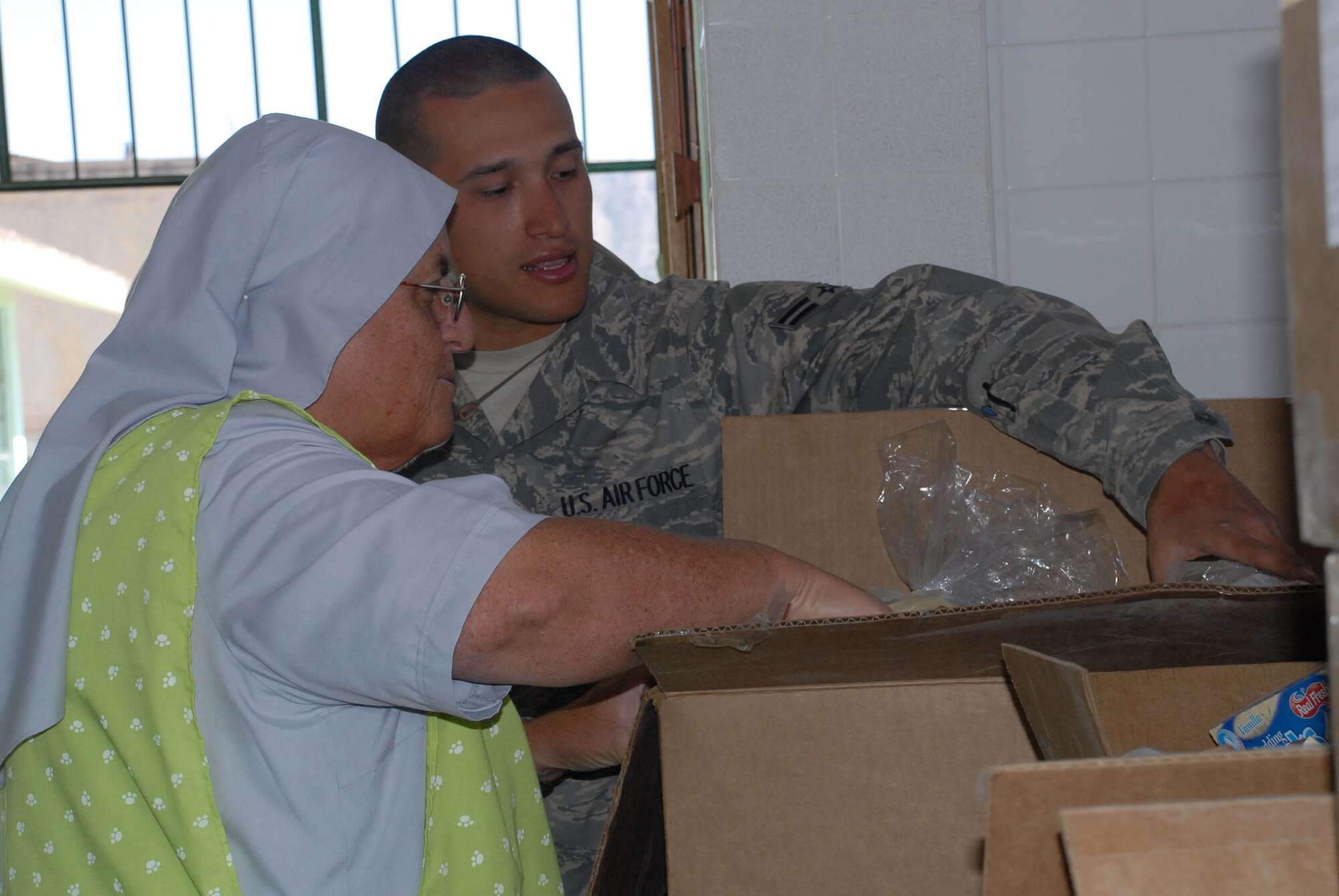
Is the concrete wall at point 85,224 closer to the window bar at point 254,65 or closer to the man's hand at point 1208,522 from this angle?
the window bar at point 254,65

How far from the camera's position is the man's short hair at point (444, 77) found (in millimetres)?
1572

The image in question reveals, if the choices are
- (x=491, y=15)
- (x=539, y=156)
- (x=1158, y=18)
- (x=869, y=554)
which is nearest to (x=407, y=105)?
(x=539, y=156)

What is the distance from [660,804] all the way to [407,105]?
1121mm

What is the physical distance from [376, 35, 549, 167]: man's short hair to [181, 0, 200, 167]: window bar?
259cm

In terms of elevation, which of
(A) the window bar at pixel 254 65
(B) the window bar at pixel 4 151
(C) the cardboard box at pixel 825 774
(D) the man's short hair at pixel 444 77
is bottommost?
(C) the cardboard box at pixel 825 774

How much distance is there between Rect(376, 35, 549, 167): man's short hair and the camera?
61.9 inches

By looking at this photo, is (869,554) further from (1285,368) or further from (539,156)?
(1285,368)

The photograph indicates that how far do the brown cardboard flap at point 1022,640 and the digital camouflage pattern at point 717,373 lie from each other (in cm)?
44

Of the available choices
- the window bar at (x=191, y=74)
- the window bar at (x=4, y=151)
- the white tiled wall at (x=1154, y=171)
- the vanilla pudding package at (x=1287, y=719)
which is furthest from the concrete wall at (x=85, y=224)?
the vanilla pudding package at (x=1287, y=719)

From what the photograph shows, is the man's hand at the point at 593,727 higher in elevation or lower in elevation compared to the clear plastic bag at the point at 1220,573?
lower

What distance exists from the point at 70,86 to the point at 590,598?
4.39m

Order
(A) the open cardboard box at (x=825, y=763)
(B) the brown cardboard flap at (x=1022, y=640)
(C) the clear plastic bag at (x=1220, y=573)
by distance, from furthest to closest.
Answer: (C) the clear plastic bag at (x=1220, y=573) < (A) the open cardboard box at (x=825, y=763) < (B) the brown cardboard flap at (x=1022, y=640)

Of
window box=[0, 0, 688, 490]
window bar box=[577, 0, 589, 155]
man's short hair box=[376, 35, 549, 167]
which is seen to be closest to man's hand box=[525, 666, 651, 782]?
man's short hair box=[376, 35, 549, 167]

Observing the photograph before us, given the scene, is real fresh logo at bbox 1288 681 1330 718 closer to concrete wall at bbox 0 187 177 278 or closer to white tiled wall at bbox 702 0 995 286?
white tiled wall at bbox 702 0 995 286
